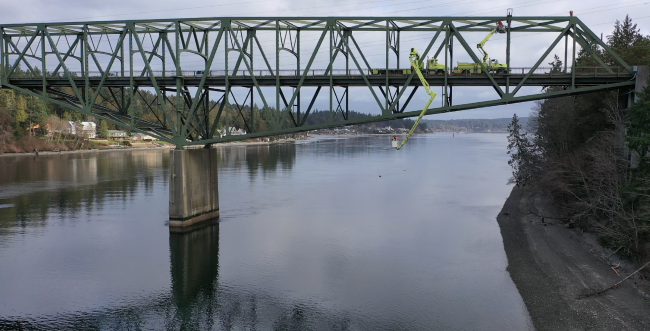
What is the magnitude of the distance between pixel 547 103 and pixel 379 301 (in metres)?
45.7

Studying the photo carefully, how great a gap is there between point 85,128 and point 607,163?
545 ft

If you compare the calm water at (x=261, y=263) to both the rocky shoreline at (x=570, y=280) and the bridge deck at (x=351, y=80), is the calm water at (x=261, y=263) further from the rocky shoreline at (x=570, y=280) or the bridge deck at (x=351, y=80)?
the bridge deck at (x=351, y=80)

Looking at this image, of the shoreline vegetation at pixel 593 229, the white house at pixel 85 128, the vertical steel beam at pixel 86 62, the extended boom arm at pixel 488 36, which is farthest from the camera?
the white house at pixel 85 128

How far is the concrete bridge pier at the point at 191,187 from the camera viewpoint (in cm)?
4253

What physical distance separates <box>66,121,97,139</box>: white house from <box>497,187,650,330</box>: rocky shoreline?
14099 centimetres

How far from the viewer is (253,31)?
146ft

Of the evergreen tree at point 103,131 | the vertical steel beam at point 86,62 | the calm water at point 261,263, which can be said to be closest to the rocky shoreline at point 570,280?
the calm water at point 261,263

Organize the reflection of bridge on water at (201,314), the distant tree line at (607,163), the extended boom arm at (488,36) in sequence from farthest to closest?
the extended boom arm at (488,36), the distant tree line at (607,163), the reflection of bridge on water at (201,314)

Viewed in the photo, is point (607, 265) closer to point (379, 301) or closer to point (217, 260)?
point (379, 301)

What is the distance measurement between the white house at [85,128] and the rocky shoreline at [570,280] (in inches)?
5551

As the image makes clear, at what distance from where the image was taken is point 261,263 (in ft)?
113

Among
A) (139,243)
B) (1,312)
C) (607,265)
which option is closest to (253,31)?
(139,243)

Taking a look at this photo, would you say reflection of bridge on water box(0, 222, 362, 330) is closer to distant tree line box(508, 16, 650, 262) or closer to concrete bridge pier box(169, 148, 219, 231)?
concrete bridge pier box(169, 148, 219, 231)

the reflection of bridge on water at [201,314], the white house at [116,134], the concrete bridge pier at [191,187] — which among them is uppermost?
the white house at [116,134]
